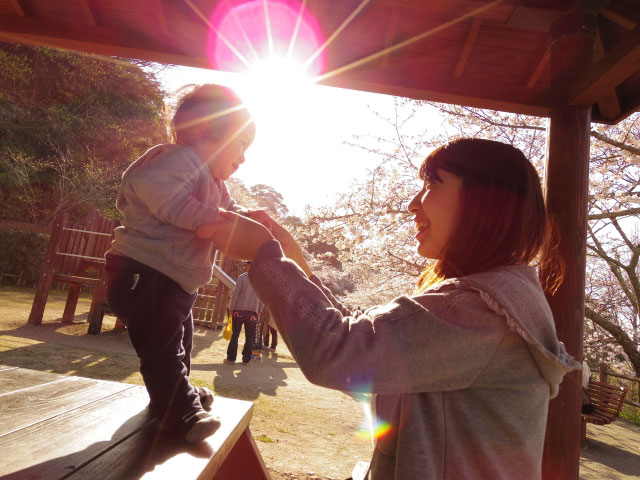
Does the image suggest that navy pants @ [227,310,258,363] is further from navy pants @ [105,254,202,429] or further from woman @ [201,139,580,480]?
woman @ [201,139,580,480]

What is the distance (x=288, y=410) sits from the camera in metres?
5.09

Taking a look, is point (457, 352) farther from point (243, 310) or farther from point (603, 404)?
point (603, 404)

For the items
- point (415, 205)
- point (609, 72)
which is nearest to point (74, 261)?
point (415, 205)

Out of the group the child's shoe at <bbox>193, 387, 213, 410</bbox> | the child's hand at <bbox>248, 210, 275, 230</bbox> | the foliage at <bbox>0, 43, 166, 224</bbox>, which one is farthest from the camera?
the foliage at <bbox>0, 43, 166, 224</bbox>

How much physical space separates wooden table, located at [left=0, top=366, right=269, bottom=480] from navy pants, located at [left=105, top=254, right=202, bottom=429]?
0.10 metres

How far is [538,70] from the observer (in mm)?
2408

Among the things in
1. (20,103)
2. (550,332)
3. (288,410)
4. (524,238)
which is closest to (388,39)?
(524,238)

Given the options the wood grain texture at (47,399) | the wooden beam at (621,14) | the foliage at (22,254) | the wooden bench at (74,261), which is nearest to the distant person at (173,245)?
the wood grain texture at (47,399)

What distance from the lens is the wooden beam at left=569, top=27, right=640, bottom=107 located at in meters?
1.89

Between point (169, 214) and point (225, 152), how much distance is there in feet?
1.31

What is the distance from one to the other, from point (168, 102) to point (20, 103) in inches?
763

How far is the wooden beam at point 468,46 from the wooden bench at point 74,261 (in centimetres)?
680

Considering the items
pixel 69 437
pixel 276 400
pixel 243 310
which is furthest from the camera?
pixel 243 310

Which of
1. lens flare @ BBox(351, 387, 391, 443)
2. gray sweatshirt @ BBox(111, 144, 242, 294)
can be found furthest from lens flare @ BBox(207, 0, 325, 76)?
lens flare @ BBox(351, 387, 391, 443)
